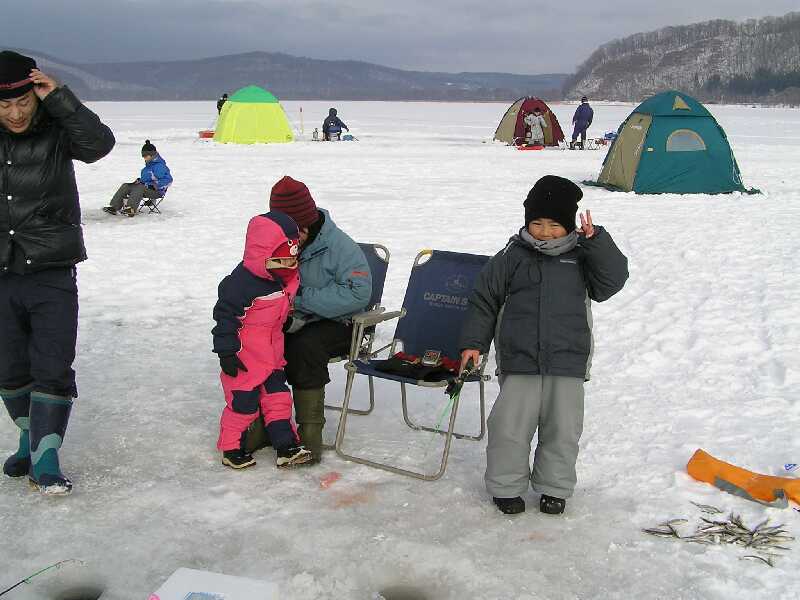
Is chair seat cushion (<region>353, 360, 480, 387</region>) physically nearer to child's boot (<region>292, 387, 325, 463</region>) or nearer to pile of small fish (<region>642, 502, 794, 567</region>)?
child's boot (<region>292, 387, 325, 463</region>)

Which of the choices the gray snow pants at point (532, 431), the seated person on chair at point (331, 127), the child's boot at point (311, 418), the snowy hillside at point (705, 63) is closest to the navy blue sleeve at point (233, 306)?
the child's boot at point (311, 418)

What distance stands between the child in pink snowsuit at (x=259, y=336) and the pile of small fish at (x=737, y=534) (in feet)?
5.48

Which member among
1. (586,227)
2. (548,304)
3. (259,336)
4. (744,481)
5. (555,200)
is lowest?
(744,481)

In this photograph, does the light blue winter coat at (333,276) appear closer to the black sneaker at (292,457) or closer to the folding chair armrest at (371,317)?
the folding chair armrest at (371,317)

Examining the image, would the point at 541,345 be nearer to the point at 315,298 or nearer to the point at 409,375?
the point at 409,375

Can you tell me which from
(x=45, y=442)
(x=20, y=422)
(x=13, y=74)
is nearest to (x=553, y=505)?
(x=45, y=442)

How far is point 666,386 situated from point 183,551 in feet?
10.1

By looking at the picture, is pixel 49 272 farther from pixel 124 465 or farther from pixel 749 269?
pixel 749 269

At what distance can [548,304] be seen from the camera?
3.39m

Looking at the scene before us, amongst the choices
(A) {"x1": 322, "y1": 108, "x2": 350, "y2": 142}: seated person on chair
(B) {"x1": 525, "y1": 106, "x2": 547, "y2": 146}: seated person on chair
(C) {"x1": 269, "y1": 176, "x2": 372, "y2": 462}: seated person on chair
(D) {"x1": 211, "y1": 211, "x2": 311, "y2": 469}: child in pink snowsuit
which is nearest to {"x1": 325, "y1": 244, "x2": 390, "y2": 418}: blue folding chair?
(C) {"x1": 269, "y1": 176, "x2": 372, "y2": 462}: seated person on chair

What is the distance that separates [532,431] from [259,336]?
4.33 feet

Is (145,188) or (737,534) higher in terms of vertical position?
(145,188)

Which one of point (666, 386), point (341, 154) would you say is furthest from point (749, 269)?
point (341, 154)

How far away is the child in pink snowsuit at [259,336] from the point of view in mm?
3662
